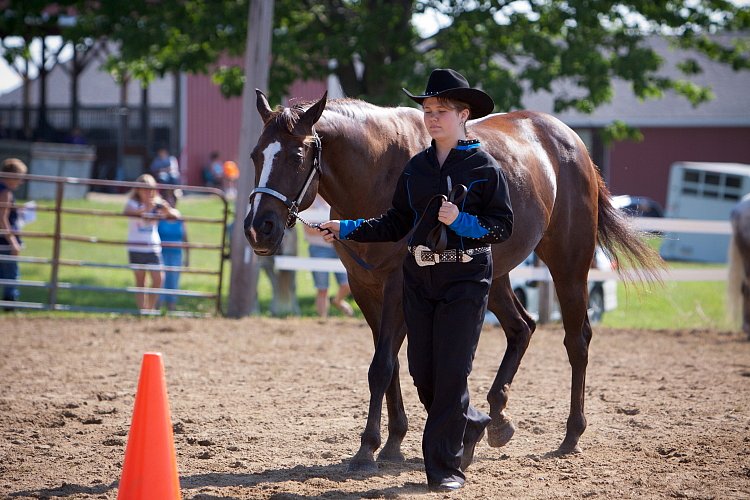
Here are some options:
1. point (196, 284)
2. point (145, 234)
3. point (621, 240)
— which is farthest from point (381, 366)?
point (196, 284)

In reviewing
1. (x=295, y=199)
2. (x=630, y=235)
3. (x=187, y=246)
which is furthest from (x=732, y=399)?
(x=187, y=246)

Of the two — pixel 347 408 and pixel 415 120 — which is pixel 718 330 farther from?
pixel 415 120

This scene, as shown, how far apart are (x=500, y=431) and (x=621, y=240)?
1831 mm

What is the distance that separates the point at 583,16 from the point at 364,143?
9.81 m

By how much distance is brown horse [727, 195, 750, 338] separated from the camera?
11000 mm

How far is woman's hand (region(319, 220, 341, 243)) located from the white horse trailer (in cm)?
2167

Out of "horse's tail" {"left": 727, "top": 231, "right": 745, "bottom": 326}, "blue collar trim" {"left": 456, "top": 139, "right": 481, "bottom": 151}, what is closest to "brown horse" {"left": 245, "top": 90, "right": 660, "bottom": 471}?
"blue collar trim" {"left": 456, "top": 139, "right": 481, "bottom": 151}

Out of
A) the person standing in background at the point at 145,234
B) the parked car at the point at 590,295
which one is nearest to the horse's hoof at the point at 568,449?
the parked car at the point at 590,295

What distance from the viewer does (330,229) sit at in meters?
4.38

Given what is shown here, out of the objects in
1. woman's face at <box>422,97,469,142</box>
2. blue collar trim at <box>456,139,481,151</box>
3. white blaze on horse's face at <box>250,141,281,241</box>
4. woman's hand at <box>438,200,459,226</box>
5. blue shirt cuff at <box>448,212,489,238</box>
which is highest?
woman's face at <box>422,97,469,142</box>

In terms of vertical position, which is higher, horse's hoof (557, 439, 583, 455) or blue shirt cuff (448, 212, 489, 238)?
blue shirt cuff (448, 212, 489, 238)

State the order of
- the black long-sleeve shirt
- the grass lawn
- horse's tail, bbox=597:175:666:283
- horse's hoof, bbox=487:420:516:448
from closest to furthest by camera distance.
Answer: the black long-sleeve shirt → horse's hoof, bbox=487:420:516:448 → horse's tail, bbox=597:175:666:283 → the grass lawn

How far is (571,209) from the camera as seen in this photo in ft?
19.5

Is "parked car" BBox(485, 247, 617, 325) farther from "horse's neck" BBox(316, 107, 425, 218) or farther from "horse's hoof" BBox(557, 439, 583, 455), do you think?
"horse's neck" BBox(316, 107, 425, 218)
